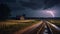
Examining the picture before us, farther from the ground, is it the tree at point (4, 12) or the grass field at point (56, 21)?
the tree at point (4, 12)

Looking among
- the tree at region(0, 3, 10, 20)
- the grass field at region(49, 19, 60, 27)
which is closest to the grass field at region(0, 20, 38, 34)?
the tree at region(0, 3, 10, 20)

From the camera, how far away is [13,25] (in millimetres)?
4777

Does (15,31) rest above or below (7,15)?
below

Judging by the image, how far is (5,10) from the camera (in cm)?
482

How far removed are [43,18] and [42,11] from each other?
19cm

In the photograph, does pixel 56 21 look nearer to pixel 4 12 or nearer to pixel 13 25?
pixel 13 25

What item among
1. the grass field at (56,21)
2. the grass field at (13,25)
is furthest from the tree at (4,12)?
the grass field at (56,21)

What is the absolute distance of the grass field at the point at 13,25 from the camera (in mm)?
4744

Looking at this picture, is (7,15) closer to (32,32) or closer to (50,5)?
(32,32)

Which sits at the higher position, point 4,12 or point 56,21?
point 4,12

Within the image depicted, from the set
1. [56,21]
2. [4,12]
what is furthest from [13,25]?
[56,21]

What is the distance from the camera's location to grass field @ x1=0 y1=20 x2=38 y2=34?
474cm

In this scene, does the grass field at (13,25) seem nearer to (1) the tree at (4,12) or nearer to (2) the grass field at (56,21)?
(1) the tree at (4,12)

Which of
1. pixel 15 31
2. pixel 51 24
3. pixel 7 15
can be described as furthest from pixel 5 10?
pixel 51 24
